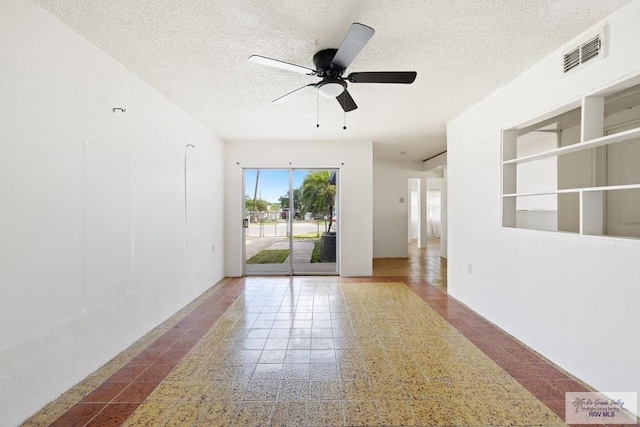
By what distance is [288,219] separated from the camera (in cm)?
568

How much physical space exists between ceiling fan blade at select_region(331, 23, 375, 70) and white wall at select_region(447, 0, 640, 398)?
1681mm

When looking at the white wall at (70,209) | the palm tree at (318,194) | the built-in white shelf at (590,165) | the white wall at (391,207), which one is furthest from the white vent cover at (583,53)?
the white wall at (391,207)

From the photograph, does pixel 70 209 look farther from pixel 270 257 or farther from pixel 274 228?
pixel 270 257

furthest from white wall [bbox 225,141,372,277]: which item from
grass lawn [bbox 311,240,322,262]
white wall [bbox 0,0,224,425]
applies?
white wall [bbox 0,0,224,425]

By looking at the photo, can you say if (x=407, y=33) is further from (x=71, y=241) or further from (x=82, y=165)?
(x=71, y=241)

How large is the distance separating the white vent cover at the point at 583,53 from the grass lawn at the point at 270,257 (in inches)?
184

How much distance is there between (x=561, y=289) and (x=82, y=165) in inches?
153

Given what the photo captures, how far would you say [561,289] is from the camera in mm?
2383

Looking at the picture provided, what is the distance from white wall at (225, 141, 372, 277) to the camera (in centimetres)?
557

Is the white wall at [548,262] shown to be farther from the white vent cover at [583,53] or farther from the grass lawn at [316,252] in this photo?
the grass lawn at [316,252]

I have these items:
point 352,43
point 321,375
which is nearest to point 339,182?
point 352,43

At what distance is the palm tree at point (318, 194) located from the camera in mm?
5730

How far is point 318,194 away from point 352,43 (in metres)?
3.94

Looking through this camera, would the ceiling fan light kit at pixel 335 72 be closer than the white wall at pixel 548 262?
No
